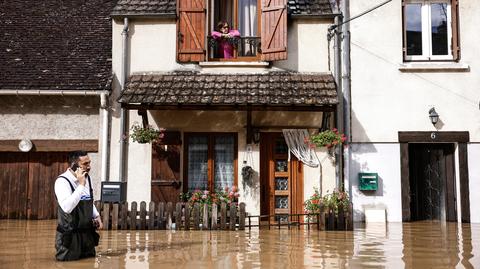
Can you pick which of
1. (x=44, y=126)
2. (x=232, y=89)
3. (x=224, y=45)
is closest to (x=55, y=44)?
(x=44, y=126)

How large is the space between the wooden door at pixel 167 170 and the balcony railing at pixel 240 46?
2.12 meters

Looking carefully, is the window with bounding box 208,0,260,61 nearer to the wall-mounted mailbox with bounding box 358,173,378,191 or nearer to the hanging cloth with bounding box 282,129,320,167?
the hanging cloth with bounding box 282,129,320,167

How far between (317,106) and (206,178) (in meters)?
3.06

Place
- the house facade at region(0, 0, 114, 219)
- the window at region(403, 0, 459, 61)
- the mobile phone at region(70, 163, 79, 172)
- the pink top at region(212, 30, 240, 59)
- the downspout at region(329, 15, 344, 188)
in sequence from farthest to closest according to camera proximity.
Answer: the house facade at region(0, 0, 114, 219) < the window at region(403, 0, 459, 61) < the pink top at region(212, 30, 240, 59) < the downspout at region(329, 15, 344, 188) < the mobile phone at region(70, 163, 79, 172)

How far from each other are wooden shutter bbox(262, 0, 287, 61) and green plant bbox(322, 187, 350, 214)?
10.7 feet

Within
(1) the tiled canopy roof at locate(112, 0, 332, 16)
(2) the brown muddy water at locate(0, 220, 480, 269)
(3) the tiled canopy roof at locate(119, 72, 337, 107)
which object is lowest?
(2) the brown muddy water at locate(0, 220, 480, 269)

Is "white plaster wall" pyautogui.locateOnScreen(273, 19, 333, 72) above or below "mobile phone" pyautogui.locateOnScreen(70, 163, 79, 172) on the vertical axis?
above

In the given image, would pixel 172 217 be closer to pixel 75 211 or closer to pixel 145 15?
pixel 75 211

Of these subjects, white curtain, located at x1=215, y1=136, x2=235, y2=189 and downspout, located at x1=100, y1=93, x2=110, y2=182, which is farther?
white curtain, located at x1=215, y1=136, x2=235, y2=189

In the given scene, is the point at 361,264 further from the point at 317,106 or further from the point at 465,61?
the point at 465,61

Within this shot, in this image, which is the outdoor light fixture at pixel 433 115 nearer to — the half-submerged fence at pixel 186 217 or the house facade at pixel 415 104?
the house facade at pixel 415 104

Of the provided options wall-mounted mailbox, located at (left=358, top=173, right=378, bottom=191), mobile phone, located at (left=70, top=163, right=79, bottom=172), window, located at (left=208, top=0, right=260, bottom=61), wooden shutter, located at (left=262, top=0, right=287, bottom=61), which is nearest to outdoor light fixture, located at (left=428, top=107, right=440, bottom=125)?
wall-mounted mailbox, located at (left=358, top=173, right=378, bottom=191)

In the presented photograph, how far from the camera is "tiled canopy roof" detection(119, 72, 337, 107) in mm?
10648

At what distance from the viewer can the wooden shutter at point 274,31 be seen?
1135 centimetres
